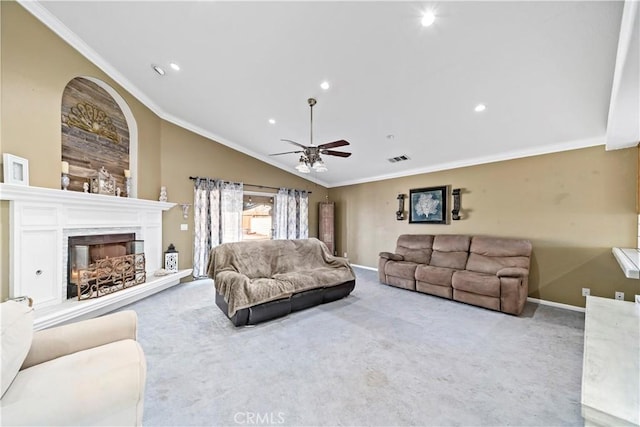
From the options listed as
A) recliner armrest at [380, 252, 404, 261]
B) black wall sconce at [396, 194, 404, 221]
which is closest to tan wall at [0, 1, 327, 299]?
recliner armrest at [380, 252, 404, 261]

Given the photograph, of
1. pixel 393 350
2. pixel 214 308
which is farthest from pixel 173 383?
pixel 393 350

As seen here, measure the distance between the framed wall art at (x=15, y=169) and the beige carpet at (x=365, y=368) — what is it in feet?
6.60

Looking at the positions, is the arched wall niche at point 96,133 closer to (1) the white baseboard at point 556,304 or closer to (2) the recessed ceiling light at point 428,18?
(2) the recessed ceiling light at point 428,18

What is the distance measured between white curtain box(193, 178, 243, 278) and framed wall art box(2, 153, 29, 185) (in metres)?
2.64

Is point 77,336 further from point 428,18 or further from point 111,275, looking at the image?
point 428,18

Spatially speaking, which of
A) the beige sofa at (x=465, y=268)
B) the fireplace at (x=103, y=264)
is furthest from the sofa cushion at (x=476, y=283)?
the fireplace at (x=103, y=264)

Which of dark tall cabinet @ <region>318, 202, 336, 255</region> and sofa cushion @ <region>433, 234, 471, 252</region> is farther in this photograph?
dark tall cabinet @ <region>318, 202, 336, 255</region>

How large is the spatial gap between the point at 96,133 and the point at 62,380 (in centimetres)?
369

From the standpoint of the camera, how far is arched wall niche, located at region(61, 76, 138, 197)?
3.15 meters

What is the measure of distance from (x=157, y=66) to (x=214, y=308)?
3.48 meters

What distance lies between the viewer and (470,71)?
258 centimetres

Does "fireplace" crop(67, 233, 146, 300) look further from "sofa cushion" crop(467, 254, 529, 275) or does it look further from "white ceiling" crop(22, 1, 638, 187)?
"sofa cushion" crop(467, 254, 529, 275)

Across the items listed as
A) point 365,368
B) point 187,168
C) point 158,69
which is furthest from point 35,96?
point 365,368

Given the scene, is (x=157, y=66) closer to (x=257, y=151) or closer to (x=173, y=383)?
(x=257, y=151)
